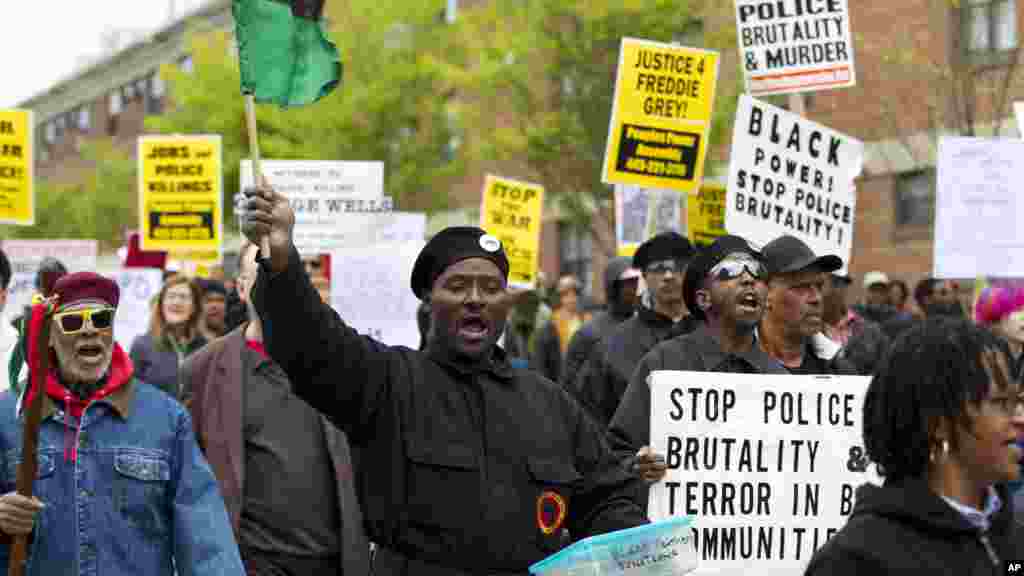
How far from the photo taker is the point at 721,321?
705 cm

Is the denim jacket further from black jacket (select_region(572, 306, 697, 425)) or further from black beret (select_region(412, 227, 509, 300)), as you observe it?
black jacket (select_region(572, 306, 697, 425))

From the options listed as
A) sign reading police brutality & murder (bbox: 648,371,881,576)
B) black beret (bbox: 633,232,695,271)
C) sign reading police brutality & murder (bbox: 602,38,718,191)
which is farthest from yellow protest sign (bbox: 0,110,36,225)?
sign reading police brutality & murder (bbox: 648,371,881,576)

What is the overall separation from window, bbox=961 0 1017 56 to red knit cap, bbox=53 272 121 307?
15.7 meters

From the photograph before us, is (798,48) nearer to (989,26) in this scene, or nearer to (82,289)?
(82,289)

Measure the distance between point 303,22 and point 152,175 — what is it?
10.9m

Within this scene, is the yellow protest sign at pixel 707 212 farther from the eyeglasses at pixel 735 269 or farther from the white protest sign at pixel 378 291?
the eyeglasses at pixel 735 269

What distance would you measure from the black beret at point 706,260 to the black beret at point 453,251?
6.53 ft

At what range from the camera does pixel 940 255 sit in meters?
8.99

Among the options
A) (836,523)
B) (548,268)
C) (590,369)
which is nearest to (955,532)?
(836,523)

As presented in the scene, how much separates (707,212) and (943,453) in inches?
333

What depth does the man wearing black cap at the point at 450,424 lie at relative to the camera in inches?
186

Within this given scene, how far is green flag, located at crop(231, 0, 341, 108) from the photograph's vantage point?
4.93 m

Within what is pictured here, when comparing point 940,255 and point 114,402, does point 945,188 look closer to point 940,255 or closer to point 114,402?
point 940,255

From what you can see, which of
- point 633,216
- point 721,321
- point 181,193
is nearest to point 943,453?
point 721,321
